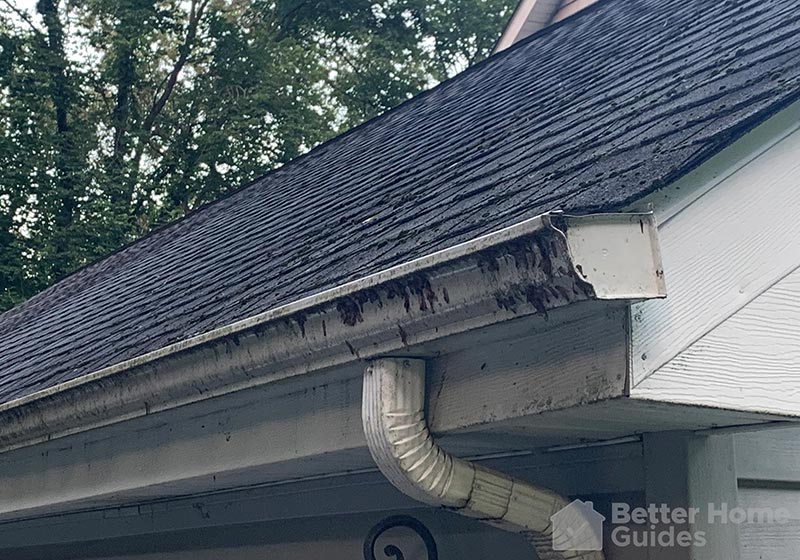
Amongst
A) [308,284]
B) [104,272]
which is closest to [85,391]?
[308,284]

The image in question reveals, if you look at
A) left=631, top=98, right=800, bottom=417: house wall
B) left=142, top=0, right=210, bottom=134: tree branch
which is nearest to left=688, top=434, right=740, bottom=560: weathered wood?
left=631, top=98, right=800, bottom=417: house wall

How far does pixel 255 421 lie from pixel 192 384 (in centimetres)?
18

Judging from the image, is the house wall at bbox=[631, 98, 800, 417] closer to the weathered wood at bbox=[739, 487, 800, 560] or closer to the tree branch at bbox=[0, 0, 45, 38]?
the weathered wood at bbox=[739, 487, 800, 560]

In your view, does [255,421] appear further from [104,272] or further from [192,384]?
Result: [104,272]

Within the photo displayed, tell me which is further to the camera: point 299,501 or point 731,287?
point 299,501

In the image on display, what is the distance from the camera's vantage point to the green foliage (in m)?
17.0

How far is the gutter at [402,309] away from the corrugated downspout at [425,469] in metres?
0.08

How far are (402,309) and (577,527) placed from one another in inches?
24.8

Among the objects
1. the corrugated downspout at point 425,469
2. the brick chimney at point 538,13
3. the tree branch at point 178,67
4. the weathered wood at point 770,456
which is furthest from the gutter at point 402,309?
the tree branch at point 178,67

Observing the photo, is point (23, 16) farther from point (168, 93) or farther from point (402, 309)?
point (402, 309)

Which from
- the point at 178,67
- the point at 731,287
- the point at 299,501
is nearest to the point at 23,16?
the point at 178,67

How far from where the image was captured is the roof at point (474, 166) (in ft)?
7.24

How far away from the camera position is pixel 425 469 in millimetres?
2104

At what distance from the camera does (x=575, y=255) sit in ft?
5.40
